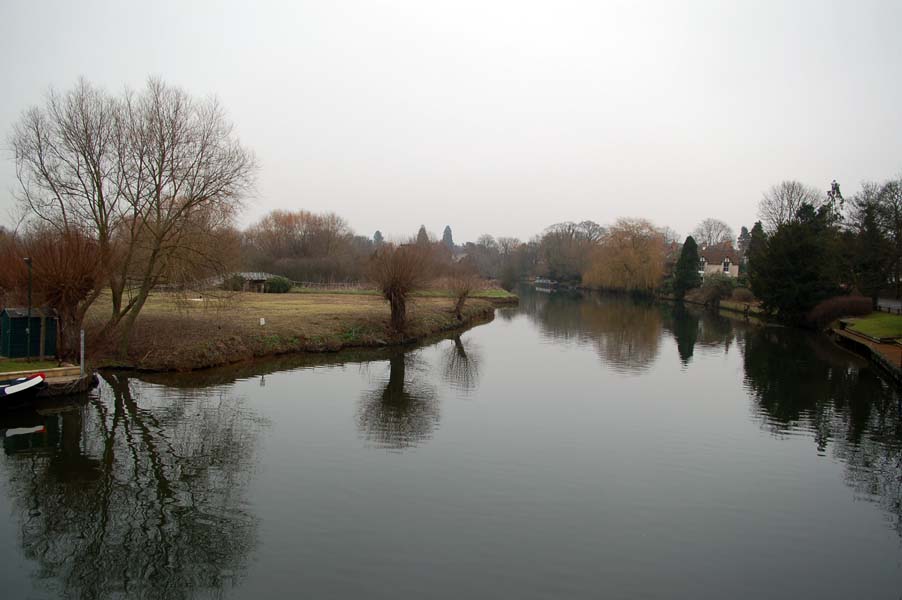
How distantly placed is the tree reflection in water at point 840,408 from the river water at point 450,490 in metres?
0.10

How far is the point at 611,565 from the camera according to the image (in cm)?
783

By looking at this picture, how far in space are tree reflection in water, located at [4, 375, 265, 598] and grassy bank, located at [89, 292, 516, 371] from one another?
539 centimetres

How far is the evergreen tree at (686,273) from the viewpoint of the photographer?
6538 cm

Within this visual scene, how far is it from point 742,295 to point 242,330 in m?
46.0

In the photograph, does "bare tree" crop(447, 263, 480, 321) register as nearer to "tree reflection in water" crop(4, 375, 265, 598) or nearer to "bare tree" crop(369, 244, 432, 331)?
"bare tree" crop(369, 244, 432, 331)

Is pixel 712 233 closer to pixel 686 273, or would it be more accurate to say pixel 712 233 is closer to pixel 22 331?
pixel 686 273

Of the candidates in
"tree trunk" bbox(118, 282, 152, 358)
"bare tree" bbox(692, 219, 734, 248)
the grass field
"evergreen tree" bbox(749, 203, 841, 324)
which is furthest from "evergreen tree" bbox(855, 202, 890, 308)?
"bare tree" bbox(692, 219, 734, 248)

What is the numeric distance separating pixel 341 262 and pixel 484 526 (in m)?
50.4

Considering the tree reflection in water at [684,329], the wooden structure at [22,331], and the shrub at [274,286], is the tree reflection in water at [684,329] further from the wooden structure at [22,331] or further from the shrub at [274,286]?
the shrub at [274,286]

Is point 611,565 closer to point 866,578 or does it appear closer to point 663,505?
point 663,505

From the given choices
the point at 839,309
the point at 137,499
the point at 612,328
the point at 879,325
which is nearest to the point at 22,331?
the point at 137,499

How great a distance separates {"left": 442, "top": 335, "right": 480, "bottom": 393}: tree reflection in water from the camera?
19484 mm

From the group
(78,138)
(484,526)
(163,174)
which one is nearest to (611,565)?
(484,526)

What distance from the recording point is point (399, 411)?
15773mm
